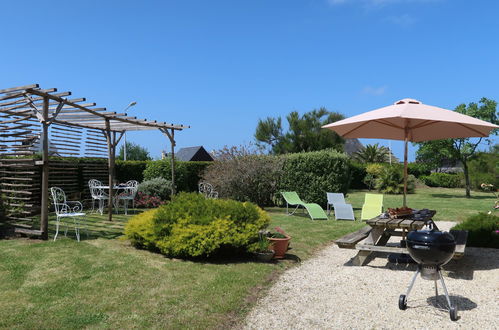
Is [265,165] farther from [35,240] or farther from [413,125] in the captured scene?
[35,240]

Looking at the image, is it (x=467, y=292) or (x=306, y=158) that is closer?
(x=467, y=292)

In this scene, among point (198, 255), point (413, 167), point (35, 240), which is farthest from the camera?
point (413, 167)

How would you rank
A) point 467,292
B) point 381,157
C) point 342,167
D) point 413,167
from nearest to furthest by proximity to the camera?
point 467,292
point 342,167
point 413,167
point 381,157

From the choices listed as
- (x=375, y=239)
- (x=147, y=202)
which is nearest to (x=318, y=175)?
(x=147, y=202)

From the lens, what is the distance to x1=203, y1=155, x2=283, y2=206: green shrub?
12.8 meters

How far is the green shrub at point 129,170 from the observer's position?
1467 cm

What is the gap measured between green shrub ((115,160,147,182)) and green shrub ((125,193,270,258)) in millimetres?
8803

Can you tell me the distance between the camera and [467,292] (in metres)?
4.47

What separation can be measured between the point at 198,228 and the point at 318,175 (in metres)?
7.56

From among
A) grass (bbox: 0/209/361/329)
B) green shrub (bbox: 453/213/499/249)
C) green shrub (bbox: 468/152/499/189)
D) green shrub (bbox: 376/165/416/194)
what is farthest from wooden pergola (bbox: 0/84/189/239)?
green shrub (bbox: 468/152/499/189)

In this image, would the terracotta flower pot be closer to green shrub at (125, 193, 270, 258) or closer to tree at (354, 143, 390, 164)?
green shrub at (125, 193, 270, 258)

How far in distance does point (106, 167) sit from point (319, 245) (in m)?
9.43

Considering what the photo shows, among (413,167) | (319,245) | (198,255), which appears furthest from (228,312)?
(413,167)

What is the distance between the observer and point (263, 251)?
587 centimetres
